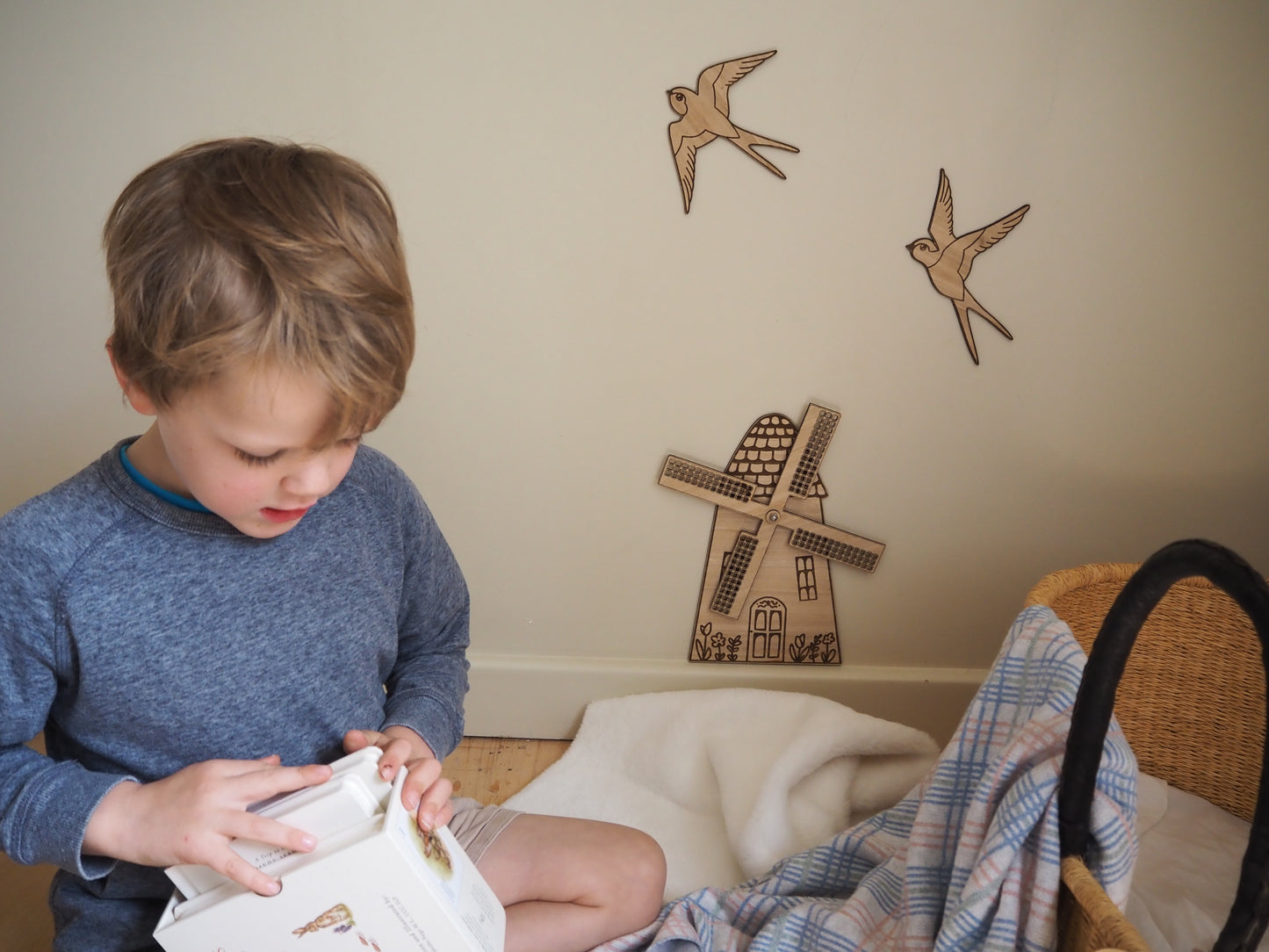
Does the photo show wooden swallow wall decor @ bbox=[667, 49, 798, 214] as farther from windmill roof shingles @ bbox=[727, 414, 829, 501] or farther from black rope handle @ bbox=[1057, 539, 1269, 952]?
black rope handle @ bbox=[1057, 539, 1269, 952]

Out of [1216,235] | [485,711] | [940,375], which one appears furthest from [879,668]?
[1216,235]

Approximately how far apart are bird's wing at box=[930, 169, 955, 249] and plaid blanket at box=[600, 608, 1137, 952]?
60 centimetres

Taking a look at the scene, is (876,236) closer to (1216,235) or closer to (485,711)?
(1216,235)

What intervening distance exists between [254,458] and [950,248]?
1.03 metres

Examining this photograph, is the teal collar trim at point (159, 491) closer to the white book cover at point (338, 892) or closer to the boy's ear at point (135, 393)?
the boy's ear at point (135, 393)

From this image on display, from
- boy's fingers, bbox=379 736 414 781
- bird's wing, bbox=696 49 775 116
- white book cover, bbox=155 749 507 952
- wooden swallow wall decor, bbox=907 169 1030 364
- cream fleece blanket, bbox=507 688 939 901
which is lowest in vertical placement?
cream fleece blanket, bbox=507 688 939 901

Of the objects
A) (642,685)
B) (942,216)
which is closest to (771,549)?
(642,685)

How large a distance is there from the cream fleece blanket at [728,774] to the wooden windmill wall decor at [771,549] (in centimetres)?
11

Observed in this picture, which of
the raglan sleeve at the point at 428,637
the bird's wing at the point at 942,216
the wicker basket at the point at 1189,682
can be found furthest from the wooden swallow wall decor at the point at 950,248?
the raglan sleeve at the point at 428,637

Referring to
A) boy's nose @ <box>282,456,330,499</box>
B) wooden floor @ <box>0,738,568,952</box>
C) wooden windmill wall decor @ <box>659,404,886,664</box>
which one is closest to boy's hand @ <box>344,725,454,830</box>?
boy's nose @ <box>282,456,330,499</box>

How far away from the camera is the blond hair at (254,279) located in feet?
1.95

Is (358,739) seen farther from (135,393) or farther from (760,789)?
(760,789)

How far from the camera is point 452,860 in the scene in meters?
0.69

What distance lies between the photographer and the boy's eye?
0.63 meters
